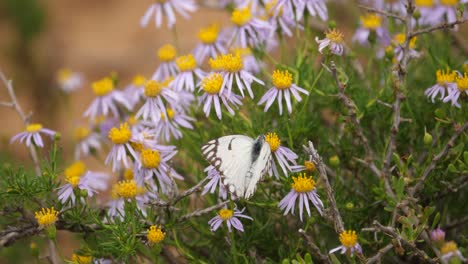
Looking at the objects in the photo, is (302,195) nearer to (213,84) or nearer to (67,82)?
(213,84)

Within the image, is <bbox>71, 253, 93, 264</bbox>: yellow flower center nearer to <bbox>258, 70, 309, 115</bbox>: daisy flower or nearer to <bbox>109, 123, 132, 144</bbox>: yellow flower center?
<bbox>109, 123, 132, 144</bbox>: yellow flower center

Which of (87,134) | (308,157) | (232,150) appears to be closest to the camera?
(232,150)

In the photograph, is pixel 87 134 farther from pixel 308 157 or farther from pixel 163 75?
pixel 308 157

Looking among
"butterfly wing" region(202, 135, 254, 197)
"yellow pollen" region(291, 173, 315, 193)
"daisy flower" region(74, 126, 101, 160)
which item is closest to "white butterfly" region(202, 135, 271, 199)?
"butterfly wing" region(202, 135, 254, 197)

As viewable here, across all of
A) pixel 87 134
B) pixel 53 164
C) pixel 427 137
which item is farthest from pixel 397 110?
pixel 87 134

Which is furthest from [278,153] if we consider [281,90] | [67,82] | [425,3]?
[67,82]

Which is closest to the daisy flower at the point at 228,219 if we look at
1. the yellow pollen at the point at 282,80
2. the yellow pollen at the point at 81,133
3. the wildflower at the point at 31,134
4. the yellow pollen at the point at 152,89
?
the yellow pollen at the point at 282,80

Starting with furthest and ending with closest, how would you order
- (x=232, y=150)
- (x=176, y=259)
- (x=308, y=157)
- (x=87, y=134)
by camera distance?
(x=87, y=134), (x=176, y=259), (x=308, y=157), (x=232, y=150)
